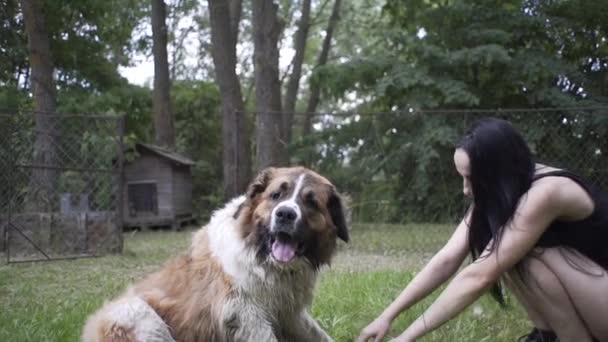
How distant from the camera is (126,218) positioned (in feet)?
59.0

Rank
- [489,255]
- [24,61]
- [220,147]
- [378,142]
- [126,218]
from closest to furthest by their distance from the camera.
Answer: [489,255] → [378,142] → [24,61] → [126,218] → [220,147]

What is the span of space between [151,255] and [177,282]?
23.1ft

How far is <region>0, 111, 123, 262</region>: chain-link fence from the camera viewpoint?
32.7ft

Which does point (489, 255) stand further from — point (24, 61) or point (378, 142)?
point (24, 61)

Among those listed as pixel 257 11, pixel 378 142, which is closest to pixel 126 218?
pixel 257 11

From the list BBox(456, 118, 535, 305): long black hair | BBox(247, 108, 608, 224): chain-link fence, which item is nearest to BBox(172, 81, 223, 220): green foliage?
BBox(247, 108, 608, 224): chain-link fence

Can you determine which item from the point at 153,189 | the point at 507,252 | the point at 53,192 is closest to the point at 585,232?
the point at 507,252

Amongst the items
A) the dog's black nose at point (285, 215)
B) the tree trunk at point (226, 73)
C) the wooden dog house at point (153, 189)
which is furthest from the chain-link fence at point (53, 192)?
the dog's black nose at point (285, 215)

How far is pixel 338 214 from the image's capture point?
4.05m

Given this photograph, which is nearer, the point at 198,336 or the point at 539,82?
the point at 198,336

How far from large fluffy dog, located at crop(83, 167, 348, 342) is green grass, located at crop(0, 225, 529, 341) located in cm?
80

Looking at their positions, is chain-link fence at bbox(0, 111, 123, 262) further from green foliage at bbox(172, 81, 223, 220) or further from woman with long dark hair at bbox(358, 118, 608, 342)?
green foliage at bbox(172, 81, 223, 220)

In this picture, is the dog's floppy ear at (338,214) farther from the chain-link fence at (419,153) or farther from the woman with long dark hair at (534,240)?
the chain-link fence at (419,153)

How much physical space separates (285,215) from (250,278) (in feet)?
1.48
